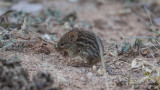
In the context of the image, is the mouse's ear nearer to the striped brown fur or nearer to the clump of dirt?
the striped brown fur

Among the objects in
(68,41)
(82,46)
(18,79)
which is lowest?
(18,79)

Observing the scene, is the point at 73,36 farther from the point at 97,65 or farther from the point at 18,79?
the point at 18,79

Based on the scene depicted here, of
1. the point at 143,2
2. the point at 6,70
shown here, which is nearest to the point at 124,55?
the point at 6,70

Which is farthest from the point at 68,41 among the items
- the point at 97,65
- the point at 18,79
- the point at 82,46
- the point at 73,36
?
the point at 18,79

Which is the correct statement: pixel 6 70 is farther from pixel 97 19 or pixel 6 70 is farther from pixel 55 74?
pixel 97 19

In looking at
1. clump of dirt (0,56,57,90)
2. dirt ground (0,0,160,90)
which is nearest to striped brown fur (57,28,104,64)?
dirt ground (0,0,160,90)

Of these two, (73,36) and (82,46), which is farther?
(73,36)
